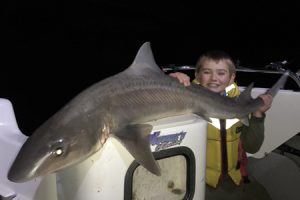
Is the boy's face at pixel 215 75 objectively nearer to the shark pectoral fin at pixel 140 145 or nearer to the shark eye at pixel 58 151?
the shark pectoral fin at pixel 140 145

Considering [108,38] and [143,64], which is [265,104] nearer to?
[143,64]

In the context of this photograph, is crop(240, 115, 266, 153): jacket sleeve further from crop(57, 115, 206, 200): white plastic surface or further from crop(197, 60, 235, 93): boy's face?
crop(57, 115, 206, 200): white plastic surface

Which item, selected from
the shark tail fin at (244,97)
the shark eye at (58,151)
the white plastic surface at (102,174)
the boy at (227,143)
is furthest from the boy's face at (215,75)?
the shark eye at (58,151)

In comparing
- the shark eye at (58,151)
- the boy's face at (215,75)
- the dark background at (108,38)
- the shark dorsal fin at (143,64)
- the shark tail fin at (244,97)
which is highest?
the shark dorsal fin at (143,64)

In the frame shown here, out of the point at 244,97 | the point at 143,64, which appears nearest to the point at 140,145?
the point at 143,64

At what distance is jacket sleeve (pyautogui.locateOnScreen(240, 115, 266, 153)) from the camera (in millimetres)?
2578

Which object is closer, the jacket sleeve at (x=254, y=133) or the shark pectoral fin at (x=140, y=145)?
the shark pectoral fin at (x=140, y=145)

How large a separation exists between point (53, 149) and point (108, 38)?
22185mm

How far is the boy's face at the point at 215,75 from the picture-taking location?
2.62 metres

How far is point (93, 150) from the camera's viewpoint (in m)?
1.59

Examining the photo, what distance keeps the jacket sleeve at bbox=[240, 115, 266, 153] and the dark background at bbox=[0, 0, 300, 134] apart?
6.91 meters

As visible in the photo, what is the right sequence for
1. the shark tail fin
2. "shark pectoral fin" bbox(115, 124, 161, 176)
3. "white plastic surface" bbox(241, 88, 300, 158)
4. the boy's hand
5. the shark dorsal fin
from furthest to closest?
"white plastic surface" bbox(241, 88, 300, 158), the boy's hand, the shark tail fin, the shark dorsal fin, "shark pectoral fin" bbox(115, 124, 161, 176)

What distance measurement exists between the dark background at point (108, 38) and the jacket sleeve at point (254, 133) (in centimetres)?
691

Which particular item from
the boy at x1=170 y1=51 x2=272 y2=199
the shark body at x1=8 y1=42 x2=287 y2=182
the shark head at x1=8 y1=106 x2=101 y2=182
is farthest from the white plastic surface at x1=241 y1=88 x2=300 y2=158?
the shark head at x1=8 y1=106 x2=101 y2=182
